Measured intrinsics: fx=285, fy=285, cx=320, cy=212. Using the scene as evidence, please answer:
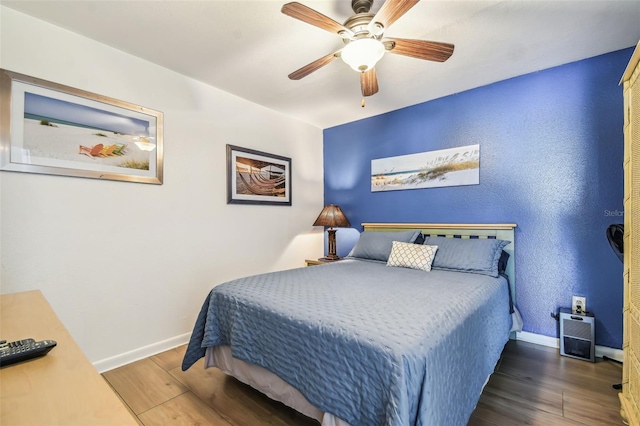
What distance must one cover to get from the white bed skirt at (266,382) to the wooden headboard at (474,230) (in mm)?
2202

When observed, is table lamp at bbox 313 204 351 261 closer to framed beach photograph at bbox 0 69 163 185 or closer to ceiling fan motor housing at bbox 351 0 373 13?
framed beach photograph at bbox 0 69 163 185

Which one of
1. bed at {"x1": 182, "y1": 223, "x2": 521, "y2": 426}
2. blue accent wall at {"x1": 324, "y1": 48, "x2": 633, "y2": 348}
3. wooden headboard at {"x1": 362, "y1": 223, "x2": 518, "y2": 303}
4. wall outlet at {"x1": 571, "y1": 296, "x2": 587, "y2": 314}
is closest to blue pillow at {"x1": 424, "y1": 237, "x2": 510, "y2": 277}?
bed at {"x1": 182, "y1": 223, "x2": 521, "y2": 426}

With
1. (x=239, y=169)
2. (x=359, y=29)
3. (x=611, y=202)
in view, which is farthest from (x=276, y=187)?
(x=611, y=202)

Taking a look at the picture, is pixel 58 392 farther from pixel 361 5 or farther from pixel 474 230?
pixel 474 230

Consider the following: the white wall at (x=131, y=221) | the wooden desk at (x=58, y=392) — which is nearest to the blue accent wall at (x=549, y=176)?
the white wall at (x=131, y=221)

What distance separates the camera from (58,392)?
25.8 inches

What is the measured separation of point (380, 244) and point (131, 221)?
235cm

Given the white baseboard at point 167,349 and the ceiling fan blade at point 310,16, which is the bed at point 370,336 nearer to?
the white baseboard at point 167,349

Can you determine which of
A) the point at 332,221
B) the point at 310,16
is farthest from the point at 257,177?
the point at 310,16

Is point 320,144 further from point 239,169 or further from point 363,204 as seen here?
point 239,169

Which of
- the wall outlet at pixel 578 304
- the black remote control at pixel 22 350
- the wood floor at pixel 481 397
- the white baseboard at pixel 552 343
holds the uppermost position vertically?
the black remote control at pixel 22 350

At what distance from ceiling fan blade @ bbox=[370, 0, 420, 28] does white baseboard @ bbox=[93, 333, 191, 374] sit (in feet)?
9.49

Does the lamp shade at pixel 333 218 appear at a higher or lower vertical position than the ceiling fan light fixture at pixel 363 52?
lower

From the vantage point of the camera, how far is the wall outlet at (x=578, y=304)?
2.38 meters
